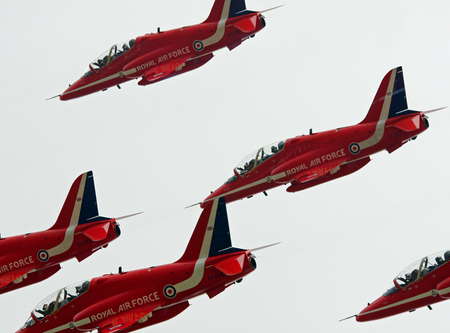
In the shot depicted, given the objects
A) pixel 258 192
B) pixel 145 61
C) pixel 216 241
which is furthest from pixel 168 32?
pixel 216 241

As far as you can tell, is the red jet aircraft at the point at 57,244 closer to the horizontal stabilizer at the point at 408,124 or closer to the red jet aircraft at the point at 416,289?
the red jet aircraft at the point at 416,289

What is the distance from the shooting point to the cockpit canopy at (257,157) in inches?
3236

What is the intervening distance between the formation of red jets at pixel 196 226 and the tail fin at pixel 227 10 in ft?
0.18

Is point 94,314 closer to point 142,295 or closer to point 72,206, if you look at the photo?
point 142,295

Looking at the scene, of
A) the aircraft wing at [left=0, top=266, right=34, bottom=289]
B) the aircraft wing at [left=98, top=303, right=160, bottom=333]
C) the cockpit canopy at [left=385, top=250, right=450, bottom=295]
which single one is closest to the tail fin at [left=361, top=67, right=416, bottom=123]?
the cockpit canopy at [left=385, top=250, right=450, bottom=295]

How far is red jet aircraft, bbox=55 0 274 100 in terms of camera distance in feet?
290

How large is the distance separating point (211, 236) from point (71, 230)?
9138 mm

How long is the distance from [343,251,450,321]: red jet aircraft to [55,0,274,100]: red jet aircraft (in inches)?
796

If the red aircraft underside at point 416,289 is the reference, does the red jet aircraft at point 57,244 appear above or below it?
above

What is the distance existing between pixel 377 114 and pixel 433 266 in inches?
443

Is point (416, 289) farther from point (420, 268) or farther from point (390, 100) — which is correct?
point (390, 100)

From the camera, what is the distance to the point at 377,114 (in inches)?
3204

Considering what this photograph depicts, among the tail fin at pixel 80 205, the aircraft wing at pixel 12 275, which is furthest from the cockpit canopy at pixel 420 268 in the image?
the aircraft wing at pixel 12 275

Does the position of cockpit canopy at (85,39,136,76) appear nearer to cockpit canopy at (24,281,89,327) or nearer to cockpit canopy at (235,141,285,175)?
cockpit canopy at (235,141,285,175)
